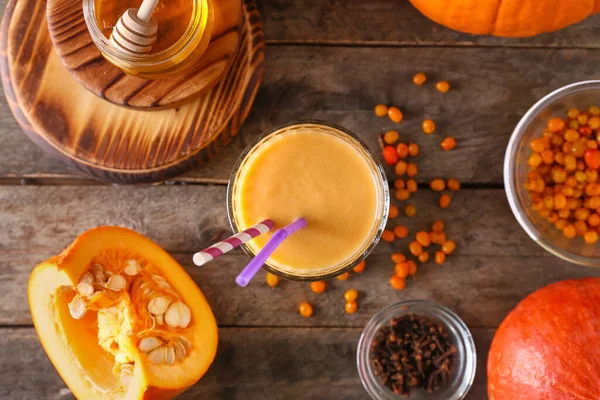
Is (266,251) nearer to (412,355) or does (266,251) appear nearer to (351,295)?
(351,295)

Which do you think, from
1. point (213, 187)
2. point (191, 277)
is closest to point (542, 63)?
point (213, 187)

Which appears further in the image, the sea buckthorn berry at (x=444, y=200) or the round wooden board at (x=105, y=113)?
the sea buckthorn berry at (x=444, y=200)

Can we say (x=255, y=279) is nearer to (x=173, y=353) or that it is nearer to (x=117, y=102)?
(x=173, y=353)

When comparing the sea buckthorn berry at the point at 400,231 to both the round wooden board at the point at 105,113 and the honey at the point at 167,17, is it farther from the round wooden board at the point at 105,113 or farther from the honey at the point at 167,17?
the honey at the point at 167,17

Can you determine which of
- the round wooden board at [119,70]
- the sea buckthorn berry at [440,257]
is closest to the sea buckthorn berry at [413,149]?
the sea buckthorn berry at [440,257]

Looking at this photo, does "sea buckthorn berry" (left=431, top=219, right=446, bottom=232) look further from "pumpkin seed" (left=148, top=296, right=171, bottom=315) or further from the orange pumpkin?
"pumpkin seed" (left=148, top=296, right=171, bottom=315)

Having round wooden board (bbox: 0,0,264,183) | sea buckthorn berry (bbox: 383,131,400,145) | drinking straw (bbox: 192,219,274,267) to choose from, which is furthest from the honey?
sea buckthorn berry (bbox: 383,131,400,145)
